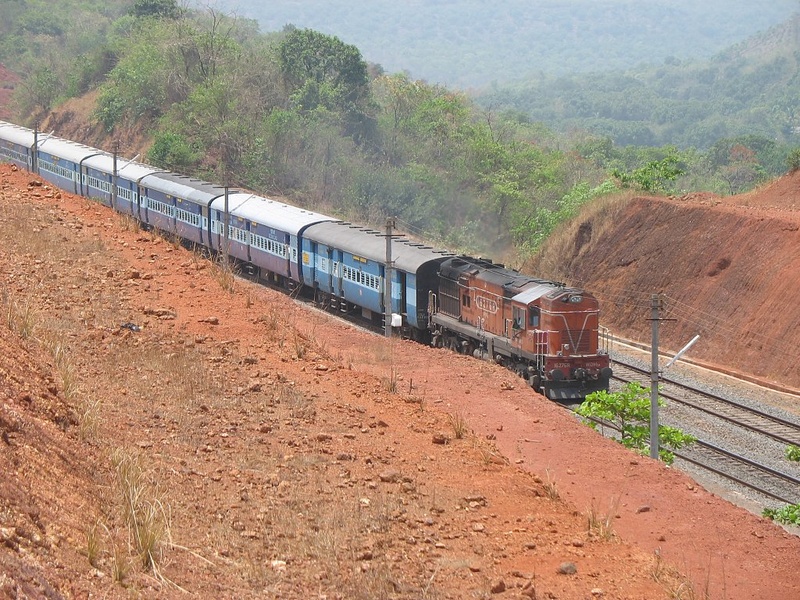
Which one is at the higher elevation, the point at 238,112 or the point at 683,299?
the point at 238,112

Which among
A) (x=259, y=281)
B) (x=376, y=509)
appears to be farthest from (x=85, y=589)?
(x=259, y=281)

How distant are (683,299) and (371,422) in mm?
25817

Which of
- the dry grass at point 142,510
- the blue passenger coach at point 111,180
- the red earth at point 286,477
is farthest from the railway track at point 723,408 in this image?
the blue passenger coach at point 111,180

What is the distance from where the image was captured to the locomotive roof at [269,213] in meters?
39.9

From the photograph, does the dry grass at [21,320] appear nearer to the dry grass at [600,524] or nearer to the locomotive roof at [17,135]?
the dry grass at [600,524]

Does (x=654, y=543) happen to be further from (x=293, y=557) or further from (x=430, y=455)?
(x=293, y=557)

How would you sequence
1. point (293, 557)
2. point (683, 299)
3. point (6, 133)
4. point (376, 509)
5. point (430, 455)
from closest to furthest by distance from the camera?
point (293, 557)
point (376, 509)
point (430, 455)
point (683, 299)
point (6, 133)

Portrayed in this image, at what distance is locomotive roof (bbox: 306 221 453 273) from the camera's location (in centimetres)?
3388

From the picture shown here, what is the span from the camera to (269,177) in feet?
228

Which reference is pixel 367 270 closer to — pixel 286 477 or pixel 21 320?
pixel 21 320

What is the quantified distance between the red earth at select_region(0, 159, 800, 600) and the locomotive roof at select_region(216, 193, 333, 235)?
588 inches

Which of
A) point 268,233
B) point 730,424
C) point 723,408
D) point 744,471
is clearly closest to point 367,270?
point 268,233

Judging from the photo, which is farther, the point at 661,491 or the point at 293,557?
the point at 661,491

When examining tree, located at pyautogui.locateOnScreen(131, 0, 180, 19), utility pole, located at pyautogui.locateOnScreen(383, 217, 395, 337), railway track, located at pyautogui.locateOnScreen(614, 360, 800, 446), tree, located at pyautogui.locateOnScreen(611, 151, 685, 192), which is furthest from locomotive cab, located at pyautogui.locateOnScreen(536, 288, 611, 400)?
tree, located at pyautogui.locateOnScreen(131, 0, 180, 19)
